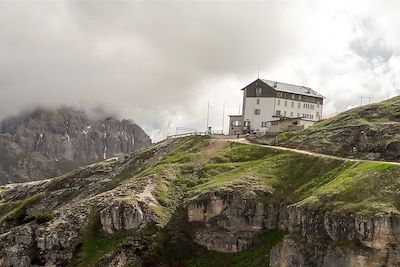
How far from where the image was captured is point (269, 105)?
538 feet

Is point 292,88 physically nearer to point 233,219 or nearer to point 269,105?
point 269,105

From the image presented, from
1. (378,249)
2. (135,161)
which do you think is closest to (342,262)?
(378,249)

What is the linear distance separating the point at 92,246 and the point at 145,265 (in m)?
13.0

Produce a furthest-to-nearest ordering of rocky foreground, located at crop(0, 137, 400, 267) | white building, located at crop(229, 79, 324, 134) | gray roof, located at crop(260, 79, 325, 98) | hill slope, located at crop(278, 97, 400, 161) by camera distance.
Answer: gray roof, located at crop(260, 79, 325, 98) < white building, located at crop(229, 79, 324, 134) < hill slope, located at crop(278, 97, 400, 161) < rocky foreground, located at crop(0, 137, 400, 267)

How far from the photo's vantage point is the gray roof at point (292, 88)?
166900 millimetres

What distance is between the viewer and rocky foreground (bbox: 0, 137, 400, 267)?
83938mm

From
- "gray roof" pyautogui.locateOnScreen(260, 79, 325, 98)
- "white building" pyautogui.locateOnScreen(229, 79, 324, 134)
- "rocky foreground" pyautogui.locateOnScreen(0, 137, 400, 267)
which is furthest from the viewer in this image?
"gray roof" pyautogui.locateOnScreen(260, 79, 325, 98)

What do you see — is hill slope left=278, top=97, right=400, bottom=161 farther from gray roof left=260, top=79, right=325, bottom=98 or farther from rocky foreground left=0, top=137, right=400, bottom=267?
gray roof left=260, top=79, right=325, bottom=98

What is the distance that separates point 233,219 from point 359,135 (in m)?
39.4

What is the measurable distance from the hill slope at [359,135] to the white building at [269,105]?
24.2 m

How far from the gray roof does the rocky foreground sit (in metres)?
40.7

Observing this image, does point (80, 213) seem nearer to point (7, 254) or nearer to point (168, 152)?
point (7, 254)

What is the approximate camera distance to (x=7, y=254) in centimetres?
11106

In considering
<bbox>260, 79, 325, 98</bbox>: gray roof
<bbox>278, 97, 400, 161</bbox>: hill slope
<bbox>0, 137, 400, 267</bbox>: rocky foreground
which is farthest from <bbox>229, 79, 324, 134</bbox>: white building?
<bbox>0, 137, 400, 267</bbox>: rocky foreground
